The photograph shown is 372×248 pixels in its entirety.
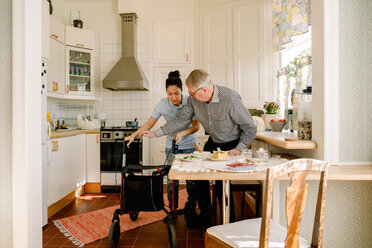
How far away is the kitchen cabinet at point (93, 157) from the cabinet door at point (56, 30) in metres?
1.47

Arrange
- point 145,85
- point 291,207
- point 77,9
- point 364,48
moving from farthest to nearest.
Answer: point 77,9 < point 145,85 < point 364,48 < point 291,207

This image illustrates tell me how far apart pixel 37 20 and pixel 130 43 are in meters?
2.77

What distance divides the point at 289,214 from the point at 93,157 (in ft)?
11.1

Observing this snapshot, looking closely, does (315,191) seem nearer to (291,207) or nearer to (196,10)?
(291,207)

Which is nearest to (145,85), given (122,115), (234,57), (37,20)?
(122,115)

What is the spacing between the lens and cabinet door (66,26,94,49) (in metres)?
3.94

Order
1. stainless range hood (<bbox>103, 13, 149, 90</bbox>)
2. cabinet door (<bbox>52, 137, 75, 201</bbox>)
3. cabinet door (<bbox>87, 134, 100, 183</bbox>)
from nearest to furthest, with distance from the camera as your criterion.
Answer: cabinet door (<bbox>52, 137, 75, 201</bbox>), cabinet door (<bbox>87, 134, 100, 183</bbox>), stainless range hood (<bbox>103, 13, 149, 90</bbox>)

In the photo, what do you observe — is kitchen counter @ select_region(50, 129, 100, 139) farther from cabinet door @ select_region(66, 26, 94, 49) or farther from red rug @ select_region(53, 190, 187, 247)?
cabinet door @ select_region(66, 26, 94, 49)

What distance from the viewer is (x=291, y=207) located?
108 cm

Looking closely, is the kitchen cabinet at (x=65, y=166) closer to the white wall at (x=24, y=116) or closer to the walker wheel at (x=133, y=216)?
the walker wheel at (x=133, y=216)

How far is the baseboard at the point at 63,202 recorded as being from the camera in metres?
2.95

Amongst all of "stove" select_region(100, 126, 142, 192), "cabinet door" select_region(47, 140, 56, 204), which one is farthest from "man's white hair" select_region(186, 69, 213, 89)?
"stove" select_region(100, 126, 142, 192)

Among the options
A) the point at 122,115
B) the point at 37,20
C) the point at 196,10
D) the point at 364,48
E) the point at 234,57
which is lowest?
the point at 122,115

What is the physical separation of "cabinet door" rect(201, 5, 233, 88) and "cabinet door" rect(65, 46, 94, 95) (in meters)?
1.87
